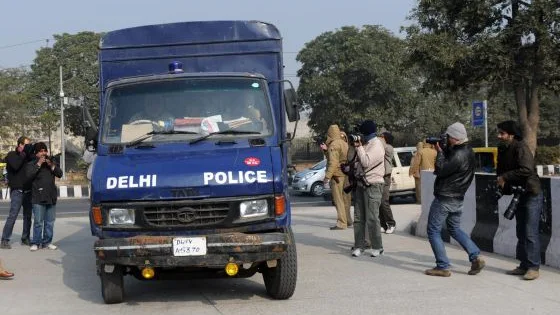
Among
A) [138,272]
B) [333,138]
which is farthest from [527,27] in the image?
[138,272]

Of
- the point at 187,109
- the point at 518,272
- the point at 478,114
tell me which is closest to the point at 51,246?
the point at 187,109

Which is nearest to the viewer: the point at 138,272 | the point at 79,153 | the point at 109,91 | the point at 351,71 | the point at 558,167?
the point at 138,272

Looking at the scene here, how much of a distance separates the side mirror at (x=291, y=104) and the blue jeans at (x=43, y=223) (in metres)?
5.00

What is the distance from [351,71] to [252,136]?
3172 cm

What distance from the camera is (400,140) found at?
42.8 metres

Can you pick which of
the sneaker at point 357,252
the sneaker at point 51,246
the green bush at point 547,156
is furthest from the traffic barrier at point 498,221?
the green bush at point 547,156

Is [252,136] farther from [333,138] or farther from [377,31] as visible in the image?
[377,31]

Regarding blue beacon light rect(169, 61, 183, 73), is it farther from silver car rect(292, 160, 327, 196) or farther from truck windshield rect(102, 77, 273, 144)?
silver car rect(292, 160, 327, 196)

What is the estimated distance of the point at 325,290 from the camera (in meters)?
7.71

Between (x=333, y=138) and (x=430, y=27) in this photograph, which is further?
(x=430, y=27)

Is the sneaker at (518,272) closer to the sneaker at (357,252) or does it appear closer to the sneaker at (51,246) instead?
the sneaker at (357,252)

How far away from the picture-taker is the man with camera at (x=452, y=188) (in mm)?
8094

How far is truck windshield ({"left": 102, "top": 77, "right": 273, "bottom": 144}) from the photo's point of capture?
7301 mm

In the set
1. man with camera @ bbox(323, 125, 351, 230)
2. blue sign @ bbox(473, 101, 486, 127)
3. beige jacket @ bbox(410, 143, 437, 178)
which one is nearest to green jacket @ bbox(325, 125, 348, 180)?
man with camera @ bbox(323, 125, 351, 230)
